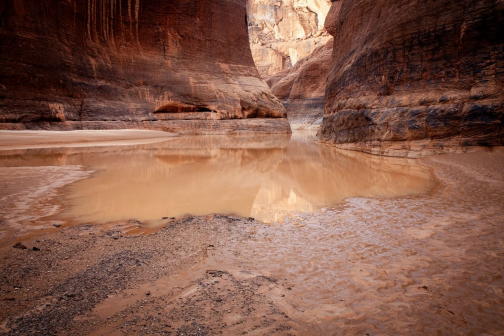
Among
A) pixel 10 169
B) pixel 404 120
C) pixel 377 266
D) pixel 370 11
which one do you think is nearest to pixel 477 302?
pixel 377 266

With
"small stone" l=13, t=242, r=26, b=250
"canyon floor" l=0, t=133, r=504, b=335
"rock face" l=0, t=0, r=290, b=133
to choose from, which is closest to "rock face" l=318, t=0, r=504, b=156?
"canyon floor" l=0, t=133, r=504, b=335

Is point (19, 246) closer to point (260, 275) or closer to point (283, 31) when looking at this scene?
point (260, 275)

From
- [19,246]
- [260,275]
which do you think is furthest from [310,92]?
[19,246]

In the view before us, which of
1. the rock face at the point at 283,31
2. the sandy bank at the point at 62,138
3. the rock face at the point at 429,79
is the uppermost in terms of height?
the rock face at the point at 283,31

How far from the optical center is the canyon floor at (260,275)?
150 cm

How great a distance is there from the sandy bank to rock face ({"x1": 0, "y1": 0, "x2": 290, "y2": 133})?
1.87m

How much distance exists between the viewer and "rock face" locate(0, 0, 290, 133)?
13.0 metres

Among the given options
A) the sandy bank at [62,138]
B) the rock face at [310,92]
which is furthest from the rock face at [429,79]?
the rock face at [310,92]

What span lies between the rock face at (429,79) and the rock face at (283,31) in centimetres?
5033

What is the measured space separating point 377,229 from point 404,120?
6.94 meters

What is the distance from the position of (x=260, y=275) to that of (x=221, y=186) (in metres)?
2.90

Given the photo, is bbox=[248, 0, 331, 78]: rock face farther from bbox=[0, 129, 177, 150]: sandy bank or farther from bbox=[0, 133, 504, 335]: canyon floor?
bbox=[0, 133, 504, 335]: canyon floor

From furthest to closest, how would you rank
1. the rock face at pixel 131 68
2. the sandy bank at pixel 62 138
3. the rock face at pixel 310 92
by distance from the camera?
the rock face at pixel 310 92 < the rock face at pixel 131 68 < the sandy bank at pixel 62 138

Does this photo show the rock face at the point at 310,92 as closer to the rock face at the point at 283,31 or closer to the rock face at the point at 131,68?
the rock face at the point at 131,68
